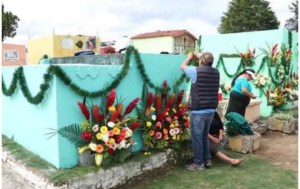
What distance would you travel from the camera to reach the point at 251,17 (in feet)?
104

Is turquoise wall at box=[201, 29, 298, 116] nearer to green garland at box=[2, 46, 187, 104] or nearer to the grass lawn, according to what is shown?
the grass lawn

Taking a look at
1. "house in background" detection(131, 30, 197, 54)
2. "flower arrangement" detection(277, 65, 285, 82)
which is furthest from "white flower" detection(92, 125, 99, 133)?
"house in background" detection(131, 30, 197, 54)

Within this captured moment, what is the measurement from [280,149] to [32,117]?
397cm

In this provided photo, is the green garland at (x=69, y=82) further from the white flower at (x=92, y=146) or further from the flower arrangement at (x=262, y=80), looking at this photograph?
the flower arrangement at (x=262, y=80)

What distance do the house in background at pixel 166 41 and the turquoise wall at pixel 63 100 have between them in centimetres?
1671

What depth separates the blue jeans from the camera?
363 centimetres

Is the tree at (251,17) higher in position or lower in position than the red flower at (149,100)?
higher

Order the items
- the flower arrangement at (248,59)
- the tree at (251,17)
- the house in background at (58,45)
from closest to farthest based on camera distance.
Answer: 1. the flower arrangement at (248,59)
2. the house in background at (58,45)
3. the tree at (251,17)

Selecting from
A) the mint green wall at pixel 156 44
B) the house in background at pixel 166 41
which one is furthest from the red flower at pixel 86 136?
the mint green wall at pixel 156 44

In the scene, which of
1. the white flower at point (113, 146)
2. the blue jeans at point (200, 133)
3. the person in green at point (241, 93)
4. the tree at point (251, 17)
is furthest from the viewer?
the tree at point (251, 17)

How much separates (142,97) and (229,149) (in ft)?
6.39

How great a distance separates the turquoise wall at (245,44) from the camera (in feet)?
23.5

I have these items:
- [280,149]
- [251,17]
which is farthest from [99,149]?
[251,17]

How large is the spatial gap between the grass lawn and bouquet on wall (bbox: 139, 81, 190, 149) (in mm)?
435
